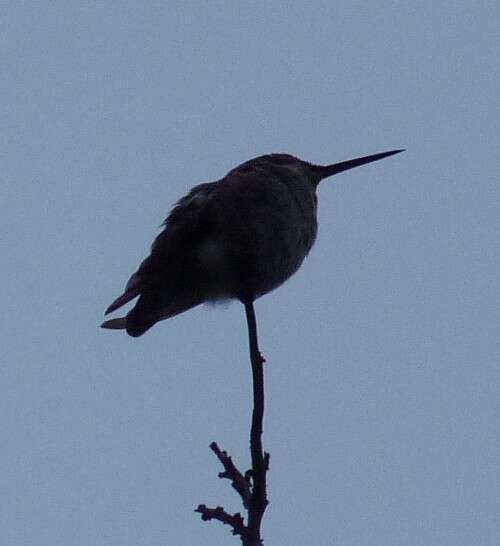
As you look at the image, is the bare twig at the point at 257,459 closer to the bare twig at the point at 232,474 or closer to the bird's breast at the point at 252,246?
the bare twig at the point at 232,474

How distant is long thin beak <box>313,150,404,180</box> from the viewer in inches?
264

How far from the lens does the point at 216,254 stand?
201 inches

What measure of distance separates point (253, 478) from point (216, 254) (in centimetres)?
190

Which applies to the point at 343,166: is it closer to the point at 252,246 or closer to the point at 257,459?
the point at 252,246

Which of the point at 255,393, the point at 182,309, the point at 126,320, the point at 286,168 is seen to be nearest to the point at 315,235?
the point at 286,168

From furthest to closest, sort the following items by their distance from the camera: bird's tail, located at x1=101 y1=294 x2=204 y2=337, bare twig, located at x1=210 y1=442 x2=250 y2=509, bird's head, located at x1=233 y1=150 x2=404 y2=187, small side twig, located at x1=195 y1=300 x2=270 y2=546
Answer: bird's head, located at x1=233 y1=150 x2=404 y2=187 < bird's tail, located at x1=101 y1=294 x2=204 y2=337 < bare twig, located at x1=210 y1=442 x2=250 y2=509 < small side twig, located at x1=195 y1=300 x2=270 y2=546

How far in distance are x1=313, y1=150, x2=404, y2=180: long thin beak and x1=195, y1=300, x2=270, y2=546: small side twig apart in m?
3.05

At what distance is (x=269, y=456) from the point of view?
3.43 meters

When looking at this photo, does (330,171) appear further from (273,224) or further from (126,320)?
(126,320)

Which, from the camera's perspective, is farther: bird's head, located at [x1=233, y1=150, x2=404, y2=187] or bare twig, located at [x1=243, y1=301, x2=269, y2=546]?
bird's head, located at [x1=233, y1=150, x2=404, y2=187]

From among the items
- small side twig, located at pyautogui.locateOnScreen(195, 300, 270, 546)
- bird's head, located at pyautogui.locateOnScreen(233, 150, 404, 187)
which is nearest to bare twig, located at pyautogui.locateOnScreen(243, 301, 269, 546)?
small side twig, located at pyautogui.locateOnScreen(195, 300, 270, 546)

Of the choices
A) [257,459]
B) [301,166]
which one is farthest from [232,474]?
[301,166]

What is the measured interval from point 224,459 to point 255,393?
0.88ft

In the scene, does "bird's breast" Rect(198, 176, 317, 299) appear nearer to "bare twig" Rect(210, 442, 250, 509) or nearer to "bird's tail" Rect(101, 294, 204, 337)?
"bird's tail" Rect(101, 294, 204, 337)
